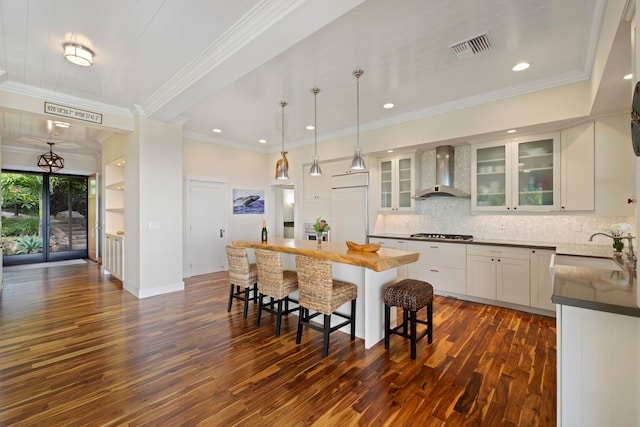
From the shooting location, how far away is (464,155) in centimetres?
475

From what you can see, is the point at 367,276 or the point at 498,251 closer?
the point at 367,276

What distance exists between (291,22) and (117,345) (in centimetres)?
340

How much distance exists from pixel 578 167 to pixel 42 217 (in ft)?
36.8

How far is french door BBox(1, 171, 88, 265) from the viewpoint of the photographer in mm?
7156

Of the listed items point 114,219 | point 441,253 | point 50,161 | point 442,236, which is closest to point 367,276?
point 441,253

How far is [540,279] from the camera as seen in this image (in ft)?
12.1

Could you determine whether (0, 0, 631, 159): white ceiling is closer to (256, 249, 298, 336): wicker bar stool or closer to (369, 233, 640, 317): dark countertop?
(369, 233, 640, 317): dark countertop

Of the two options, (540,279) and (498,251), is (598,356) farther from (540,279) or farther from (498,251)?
(498,251)

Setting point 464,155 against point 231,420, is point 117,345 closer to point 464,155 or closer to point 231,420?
point 231,420

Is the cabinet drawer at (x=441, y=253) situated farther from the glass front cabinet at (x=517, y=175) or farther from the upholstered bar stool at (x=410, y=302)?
the upholstered bar stool at (x=410, y=302)

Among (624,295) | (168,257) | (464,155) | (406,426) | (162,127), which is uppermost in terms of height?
(162,127)

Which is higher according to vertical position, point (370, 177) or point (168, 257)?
point (370, 177)

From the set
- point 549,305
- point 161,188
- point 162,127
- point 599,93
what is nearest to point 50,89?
point 162,127

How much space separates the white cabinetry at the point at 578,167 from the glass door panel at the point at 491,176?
2.18ft
